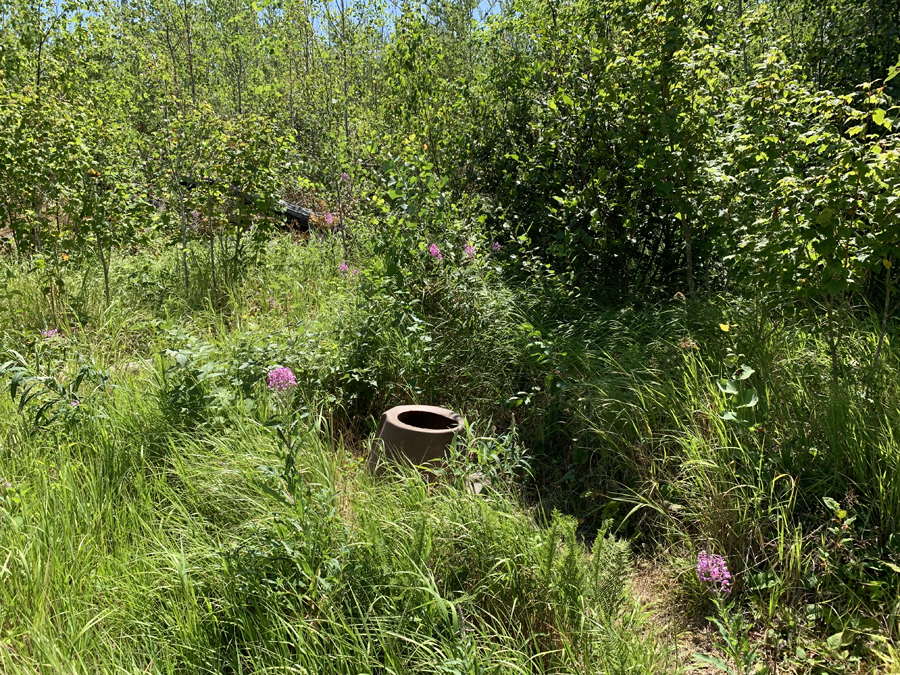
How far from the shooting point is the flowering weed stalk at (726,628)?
1887mm

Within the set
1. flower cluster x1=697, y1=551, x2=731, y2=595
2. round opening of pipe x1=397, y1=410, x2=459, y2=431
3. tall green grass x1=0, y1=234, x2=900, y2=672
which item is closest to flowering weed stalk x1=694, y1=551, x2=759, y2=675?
flower cluster x1=697, y1=551, x2=731, y2=595

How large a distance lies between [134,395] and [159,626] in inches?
60.1

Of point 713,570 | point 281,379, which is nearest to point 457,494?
point 281,379

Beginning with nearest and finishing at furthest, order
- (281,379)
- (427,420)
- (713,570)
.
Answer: (713,570) → (281,379) → (427,420)

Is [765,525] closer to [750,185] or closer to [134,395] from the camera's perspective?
[750,185]

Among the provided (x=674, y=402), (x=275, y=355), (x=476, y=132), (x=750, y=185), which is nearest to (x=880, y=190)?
(x=750, y=185)

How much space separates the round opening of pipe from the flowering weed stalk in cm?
139

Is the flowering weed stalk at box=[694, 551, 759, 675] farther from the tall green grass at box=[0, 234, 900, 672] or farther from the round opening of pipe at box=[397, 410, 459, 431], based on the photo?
the round opening of pipe at box=[397, 410, 459, 431]

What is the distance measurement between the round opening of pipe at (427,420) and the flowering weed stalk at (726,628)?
1.39 metres

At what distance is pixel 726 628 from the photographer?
7.27 ft

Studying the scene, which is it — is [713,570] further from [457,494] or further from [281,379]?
[281,379]

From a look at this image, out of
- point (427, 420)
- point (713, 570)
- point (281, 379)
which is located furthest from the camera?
point (427, 420)

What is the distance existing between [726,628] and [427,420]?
1.63m

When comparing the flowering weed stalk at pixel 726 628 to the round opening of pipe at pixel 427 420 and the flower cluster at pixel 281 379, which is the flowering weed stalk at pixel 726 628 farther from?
the flower cluster at pixel 281 379
